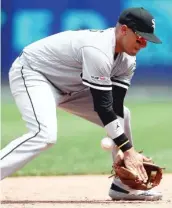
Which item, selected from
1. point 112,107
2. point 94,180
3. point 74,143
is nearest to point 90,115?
point 112,107

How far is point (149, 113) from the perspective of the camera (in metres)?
8.07

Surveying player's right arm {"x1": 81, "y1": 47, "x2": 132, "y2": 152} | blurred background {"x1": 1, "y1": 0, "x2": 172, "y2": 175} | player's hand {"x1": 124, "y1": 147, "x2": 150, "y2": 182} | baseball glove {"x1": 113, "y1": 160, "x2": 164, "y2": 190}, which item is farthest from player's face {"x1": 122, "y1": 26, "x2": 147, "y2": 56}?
blurred background {"x1": 1, "y1": 0, "x2": 172, "y2": 175}

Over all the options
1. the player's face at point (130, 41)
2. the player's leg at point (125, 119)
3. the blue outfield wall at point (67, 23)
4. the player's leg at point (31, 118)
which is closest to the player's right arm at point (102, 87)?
the player's face at point (130, 41)

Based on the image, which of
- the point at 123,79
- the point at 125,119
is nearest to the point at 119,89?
the point at 123,79

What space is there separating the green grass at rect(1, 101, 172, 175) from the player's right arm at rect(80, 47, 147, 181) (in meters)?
2.16

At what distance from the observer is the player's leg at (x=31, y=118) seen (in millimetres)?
5000

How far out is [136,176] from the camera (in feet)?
17.2

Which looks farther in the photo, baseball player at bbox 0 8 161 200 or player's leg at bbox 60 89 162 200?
player's leg at bbox 60 89 162 200

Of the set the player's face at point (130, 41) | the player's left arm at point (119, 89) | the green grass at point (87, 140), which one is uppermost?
the player's face at point (130, 41)

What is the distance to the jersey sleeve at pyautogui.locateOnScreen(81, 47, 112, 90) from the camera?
4.95m

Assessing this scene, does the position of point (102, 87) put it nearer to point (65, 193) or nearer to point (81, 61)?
point (81, 61)

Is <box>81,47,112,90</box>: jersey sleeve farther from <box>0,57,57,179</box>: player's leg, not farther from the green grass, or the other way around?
the green grass

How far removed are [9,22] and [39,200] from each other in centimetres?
301

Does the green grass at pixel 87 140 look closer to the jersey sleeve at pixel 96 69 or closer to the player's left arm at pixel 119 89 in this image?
the player's left arm at pixel 119 89
